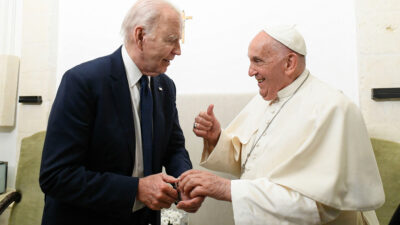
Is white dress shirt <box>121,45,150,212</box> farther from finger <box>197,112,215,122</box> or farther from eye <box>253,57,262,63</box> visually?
eye <box>253,57,262,63</box>

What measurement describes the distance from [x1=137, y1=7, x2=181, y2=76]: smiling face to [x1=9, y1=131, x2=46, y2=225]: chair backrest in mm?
2250

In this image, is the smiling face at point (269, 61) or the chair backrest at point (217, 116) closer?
the smiling face at point (269, 61)

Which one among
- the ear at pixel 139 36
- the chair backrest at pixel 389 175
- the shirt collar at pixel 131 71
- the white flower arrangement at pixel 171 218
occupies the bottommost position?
the white flower arrangement at pixel 171 218

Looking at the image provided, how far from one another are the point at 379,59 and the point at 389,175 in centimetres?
98

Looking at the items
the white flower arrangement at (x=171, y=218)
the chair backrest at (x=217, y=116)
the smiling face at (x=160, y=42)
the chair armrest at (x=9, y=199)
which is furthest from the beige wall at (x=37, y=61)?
the smiling face at (x=160, y=42)

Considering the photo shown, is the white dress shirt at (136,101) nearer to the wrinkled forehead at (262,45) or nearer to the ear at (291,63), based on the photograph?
the wrinkled forehead at (262,45)

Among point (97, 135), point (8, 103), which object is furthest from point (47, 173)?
point (8, 103)

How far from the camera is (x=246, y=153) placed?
1.99m

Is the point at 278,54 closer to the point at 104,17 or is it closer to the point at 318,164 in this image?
the point at 318,164

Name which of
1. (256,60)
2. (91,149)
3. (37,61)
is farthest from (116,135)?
(37,61)

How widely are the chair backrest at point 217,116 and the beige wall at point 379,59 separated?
999mm

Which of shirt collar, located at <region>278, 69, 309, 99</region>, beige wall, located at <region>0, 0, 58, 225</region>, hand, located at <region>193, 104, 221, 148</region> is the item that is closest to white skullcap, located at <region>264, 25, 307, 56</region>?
shirt collar, located at <region>278, 69, 309, 99</region>

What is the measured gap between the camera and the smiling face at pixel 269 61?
5.87 feet

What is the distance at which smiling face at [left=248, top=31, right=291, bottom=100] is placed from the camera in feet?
5.87
